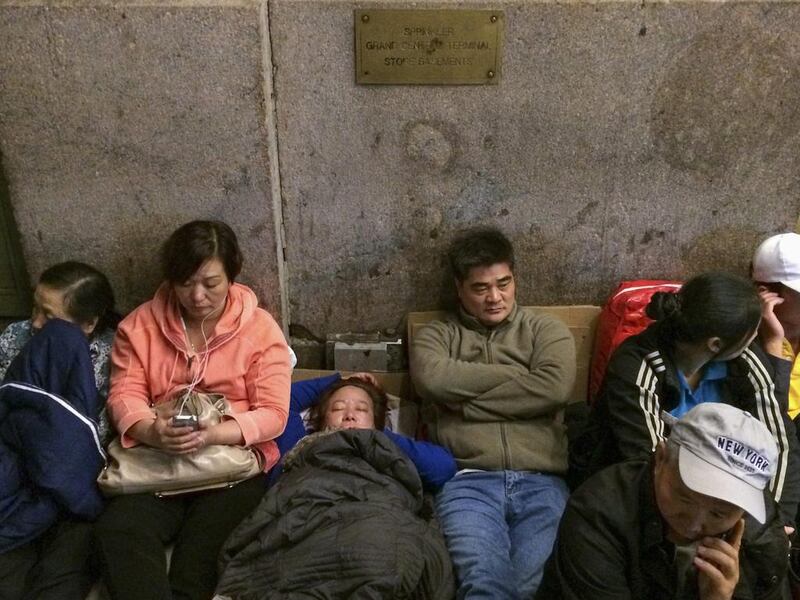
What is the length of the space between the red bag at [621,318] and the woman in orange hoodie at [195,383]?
1386 mm

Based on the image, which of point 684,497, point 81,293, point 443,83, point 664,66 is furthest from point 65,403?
point 664,66

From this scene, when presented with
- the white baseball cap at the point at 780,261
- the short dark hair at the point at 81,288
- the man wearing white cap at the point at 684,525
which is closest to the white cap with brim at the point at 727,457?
the man wearing white cap at the point at 684,525

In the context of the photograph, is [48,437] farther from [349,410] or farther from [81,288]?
[349,410]

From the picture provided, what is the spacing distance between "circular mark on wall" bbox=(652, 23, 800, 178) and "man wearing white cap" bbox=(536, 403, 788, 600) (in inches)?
64.7

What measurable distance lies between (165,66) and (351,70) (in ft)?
2.38

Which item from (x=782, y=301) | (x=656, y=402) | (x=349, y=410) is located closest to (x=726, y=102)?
(x=782, y=301)

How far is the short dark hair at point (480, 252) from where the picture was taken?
9.57ft

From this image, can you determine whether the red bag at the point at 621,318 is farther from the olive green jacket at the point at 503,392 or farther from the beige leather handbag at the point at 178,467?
the beige leather handbag at the point at 178,467

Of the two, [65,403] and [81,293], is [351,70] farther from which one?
[65,403]

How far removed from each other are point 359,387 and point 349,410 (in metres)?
0.14

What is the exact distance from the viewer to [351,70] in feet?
9.45

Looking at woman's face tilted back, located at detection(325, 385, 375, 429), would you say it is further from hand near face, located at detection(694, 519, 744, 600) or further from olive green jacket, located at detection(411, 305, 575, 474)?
hand near face, located at detection(694, 519, 744, 600)

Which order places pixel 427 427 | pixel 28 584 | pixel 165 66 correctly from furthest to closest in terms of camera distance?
pixel 427 427
pixel 165 66
pixel 28 584

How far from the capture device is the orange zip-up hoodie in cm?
274
